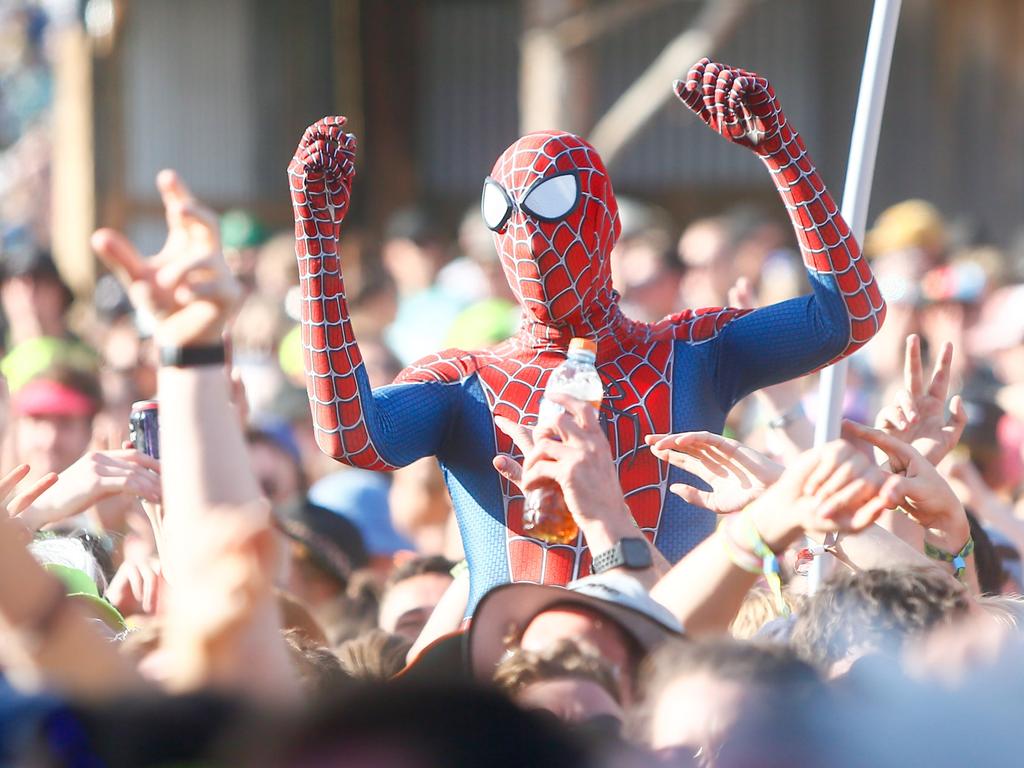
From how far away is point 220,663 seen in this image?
1.58m

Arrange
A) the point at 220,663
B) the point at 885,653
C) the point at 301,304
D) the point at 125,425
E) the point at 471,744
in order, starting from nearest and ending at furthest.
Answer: the point at 471,744 → the point at 220,663 → the point at 885,653 → the point at 301,304 → the point at 125,425

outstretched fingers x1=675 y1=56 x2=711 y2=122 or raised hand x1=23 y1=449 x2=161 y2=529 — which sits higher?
outstretched fingers x1=675 y1=56 x2=711 y2=122

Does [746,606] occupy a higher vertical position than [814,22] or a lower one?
lower

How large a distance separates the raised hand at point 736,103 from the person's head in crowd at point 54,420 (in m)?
2.49

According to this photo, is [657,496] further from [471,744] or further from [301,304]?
[471,744]

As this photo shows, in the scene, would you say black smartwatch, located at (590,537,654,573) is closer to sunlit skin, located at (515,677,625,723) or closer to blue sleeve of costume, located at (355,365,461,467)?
sunlit skin, located at (515,677,625,723)

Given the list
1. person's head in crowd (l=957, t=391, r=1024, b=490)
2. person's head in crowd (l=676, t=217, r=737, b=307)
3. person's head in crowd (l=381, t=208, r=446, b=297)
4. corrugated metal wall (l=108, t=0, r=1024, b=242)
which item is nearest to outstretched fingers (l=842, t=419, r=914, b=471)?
person's head in crowd (l=957, t=391, r=1024, b=490)

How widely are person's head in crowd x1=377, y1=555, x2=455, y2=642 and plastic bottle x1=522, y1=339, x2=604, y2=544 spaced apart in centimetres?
82

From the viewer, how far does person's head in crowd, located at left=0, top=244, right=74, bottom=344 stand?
6.41m

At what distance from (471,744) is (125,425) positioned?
4038mm

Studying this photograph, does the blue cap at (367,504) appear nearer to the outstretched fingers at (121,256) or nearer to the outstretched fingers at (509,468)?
the outstretched fingers at (509,468)

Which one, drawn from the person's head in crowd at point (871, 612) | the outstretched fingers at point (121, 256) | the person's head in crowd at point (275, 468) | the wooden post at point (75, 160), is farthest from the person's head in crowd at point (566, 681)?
the wooden post at point (75, 160)

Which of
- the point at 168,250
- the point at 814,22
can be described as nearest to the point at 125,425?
the point at 168,250

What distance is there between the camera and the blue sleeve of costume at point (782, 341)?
9.38 ft
